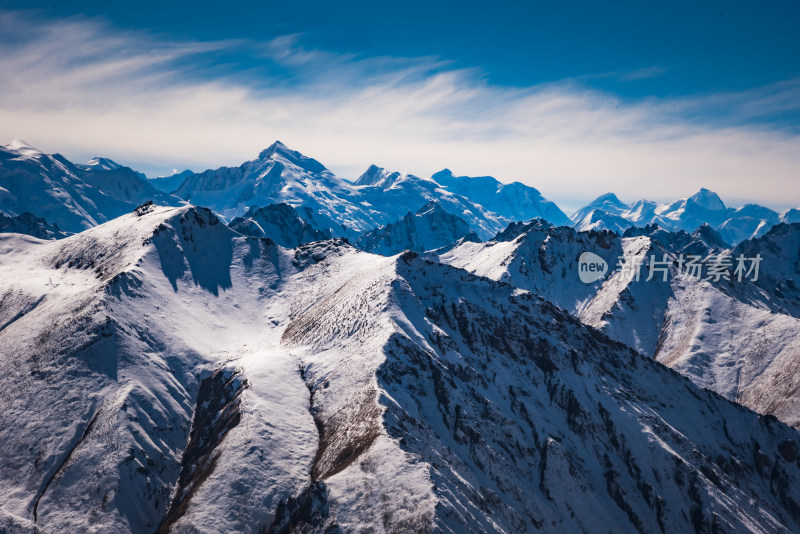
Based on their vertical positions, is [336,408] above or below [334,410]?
above

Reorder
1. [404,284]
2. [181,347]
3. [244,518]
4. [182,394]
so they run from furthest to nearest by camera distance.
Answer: [404,284], [181,347], [182,394], [244,518]

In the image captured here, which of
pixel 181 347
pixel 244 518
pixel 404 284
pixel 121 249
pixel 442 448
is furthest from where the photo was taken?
pixel 121 249

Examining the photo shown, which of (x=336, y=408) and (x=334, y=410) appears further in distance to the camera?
(x=336, y=408)

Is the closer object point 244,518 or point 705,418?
point 244,518

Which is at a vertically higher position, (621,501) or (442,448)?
(442,448)

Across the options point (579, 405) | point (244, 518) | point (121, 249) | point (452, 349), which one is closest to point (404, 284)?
point (452, 349)

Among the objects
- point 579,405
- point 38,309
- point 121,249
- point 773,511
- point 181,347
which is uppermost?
point 121,249

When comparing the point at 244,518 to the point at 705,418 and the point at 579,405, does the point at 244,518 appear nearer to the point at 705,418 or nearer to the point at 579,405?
the point at 579,405
